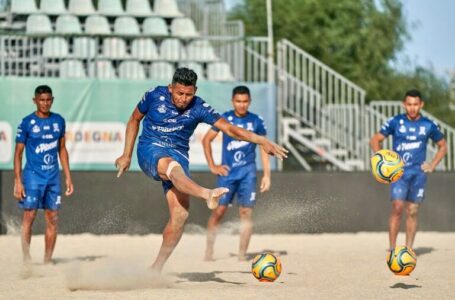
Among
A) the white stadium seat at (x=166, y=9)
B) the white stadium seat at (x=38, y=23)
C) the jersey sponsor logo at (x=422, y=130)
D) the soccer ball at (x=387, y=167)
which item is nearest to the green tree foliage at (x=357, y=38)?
the white stadium seat at (x=166, y=9)

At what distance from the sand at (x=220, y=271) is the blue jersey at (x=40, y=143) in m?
1.05

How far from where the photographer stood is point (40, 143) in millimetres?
12086

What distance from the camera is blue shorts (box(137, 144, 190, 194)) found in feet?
31.1

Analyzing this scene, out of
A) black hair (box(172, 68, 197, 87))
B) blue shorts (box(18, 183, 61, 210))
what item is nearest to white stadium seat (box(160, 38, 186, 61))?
blue shorts (box(18, 183, 61, 210))

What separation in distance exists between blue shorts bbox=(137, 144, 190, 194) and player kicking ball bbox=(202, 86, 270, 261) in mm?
3100

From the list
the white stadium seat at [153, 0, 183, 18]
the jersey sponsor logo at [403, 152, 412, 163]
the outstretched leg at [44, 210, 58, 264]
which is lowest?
the outstretched leg at [44, 210, 58, 264]

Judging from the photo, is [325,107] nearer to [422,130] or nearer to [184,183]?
[422,130]

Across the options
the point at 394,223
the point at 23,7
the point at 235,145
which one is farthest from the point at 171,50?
the point at 394,223

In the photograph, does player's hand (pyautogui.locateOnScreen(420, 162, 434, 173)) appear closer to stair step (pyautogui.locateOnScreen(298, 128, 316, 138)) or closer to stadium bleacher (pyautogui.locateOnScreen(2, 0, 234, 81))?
stadium bleacher (pyautogui.locateOnScreen(2, 0, 234, 81))

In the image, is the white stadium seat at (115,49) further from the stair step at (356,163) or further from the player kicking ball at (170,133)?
the player kicking ball at (170,133)

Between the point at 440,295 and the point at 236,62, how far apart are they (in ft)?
37.0

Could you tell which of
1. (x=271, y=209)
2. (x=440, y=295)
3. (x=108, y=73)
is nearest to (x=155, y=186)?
(x=271, y=209)

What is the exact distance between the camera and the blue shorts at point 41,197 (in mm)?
11867

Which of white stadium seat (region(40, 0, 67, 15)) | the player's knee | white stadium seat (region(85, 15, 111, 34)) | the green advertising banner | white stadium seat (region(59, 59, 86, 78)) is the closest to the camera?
the player's knee
